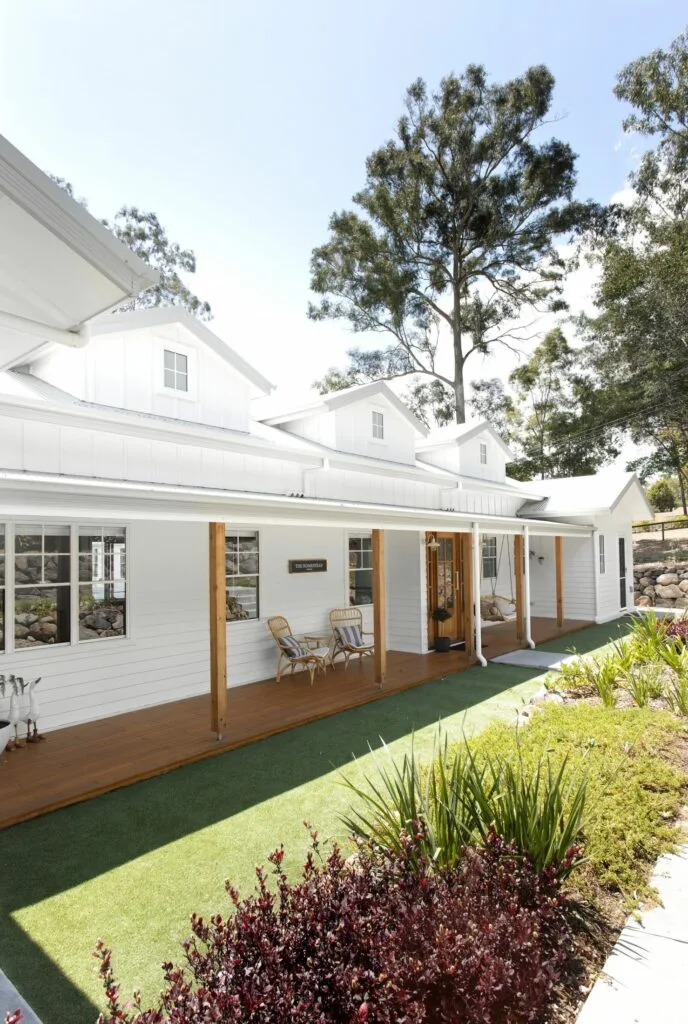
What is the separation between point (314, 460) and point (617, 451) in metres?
20.4

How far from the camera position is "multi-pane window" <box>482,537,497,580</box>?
47.0 feet

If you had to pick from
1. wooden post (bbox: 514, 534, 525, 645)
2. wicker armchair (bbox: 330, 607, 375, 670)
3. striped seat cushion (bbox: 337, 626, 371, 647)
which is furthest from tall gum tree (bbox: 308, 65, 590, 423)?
striped seat cushion (bbox: 337, 626, 371, 647)

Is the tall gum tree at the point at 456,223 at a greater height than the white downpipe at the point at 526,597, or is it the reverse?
the tall gum tree at the point at 456,223

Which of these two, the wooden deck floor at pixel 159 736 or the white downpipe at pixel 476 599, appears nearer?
the wooden deck floor at pixel 159 736

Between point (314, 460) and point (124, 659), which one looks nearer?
point (124, 659)

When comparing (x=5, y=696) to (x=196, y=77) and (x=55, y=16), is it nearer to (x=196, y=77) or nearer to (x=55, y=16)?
(x=55, y=16)

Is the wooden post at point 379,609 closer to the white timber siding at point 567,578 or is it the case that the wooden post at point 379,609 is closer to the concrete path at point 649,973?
the concrete path at point 649,973

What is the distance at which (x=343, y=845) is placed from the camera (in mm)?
3975

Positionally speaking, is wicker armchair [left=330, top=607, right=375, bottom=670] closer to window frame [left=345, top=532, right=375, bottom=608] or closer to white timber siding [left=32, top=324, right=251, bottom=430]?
window frame [left=345, top=532, right=375, bottom=608]

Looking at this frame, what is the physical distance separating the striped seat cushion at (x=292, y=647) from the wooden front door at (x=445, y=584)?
3.28m

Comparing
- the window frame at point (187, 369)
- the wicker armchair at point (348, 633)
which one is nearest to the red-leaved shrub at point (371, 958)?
the wicker armchair at point (348, 633)

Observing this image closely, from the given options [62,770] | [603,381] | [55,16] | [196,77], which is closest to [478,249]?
[603,381]

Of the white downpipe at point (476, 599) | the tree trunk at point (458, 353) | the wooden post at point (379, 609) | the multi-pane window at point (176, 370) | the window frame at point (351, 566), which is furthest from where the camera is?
the tree trunk at point (458, 353)

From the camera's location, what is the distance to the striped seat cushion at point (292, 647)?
859 centimetres
